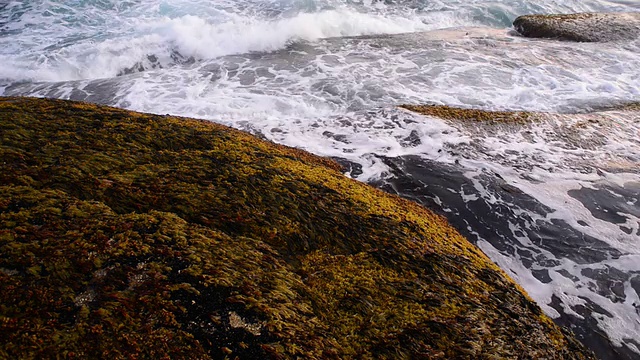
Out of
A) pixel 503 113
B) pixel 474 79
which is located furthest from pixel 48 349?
pixel 474 79

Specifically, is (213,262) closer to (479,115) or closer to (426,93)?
(479,115)

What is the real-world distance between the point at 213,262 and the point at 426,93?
8.81 meters

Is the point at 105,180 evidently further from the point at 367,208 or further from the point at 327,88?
the point at 327,88

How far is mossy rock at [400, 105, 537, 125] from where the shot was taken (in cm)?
848

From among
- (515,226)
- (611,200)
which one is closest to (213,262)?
(515,226)

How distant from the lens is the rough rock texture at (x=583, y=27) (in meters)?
14.6

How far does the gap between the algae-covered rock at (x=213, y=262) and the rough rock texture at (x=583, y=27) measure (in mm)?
14139

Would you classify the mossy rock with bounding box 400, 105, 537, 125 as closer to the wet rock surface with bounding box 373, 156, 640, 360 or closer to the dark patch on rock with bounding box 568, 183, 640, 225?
the wet rock surface with bounding box 373, 156, 640, 360

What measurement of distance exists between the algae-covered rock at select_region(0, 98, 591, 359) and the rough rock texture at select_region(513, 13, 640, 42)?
14.1m

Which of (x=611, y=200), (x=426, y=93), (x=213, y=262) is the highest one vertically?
(x=213, y=262)

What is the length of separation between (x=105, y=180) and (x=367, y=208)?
2829mm

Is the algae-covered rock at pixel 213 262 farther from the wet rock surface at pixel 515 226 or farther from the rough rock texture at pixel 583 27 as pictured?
the rough rock texture at pixel 583 27

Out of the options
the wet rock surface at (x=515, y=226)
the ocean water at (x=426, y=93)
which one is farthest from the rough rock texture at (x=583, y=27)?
the wet rock surface at (x=515, y=226)

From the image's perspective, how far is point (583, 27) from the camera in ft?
49.0
